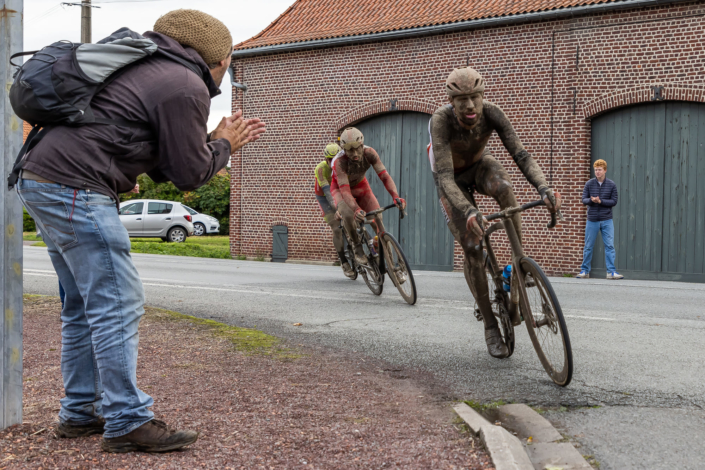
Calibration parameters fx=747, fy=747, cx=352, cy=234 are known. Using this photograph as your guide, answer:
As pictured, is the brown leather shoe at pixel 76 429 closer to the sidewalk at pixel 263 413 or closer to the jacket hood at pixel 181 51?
the sidewalk at pixel 263 413

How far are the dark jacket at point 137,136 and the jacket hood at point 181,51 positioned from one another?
0.02m

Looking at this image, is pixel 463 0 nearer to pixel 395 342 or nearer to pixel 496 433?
pixel 395 342

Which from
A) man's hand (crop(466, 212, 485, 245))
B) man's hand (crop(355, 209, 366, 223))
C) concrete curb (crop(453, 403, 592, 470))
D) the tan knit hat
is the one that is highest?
the tan knit hat

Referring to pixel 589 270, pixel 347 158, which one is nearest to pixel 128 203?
pixel 589 270

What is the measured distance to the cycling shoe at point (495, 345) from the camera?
5.42m

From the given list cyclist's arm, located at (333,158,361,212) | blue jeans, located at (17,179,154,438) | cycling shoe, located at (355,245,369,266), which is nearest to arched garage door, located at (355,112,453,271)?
cycling shoe, located at (355,245,369,266)

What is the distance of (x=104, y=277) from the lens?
3.05 m

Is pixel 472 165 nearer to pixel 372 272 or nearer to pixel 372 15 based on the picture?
pixel 372 272

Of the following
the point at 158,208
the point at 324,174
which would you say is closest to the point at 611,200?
the point at 324,174

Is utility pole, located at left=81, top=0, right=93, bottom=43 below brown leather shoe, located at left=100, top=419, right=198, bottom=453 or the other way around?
the other way around

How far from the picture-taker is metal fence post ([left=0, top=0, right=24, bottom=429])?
3.36 metres

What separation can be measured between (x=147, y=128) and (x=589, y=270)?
1332 centimetres

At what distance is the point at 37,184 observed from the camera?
9.88ft

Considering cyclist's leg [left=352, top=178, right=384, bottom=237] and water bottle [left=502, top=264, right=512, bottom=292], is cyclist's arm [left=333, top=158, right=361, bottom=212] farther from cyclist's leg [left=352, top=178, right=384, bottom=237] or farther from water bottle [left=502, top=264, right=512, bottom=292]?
water bottle [left=502, top=264, right=512, bottom=292]
